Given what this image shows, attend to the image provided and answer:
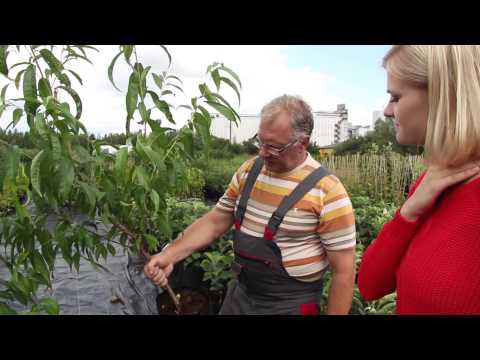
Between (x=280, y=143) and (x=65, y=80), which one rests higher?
(x=65, y=80)

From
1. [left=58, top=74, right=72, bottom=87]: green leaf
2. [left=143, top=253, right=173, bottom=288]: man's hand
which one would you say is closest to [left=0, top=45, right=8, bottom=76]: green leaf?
[left=58, top=74, right=72, bottom=87]: green leaf

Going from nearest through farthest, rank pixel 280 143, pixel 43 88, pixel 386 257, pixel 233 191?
pixel 43 88, pixel 386 257, pixel 280 143, pixel 233 191

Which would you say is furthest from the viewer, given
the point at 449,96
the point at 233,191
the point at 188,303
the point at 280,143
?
the point at 188,303

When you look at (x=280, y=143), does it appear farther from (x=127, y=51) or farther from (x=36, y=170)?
(x=36, y=170)

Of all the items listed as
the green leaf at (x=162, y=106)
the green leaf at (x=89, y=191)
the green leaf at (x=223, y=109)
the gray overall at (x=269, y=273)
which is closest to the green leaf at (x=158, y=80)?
the green leaf at (x=162, y=106)

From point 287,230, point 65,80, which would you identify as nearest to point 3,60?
point 65,80

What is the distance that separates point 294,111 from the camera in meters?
1.84

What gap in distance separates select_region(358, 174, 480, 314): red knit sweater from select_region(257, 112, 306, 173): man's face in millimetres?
759

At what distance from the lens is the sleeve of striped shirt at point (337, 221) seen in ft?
5.68

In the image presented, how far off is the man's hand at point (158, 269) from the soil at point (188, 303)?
4.06 feet

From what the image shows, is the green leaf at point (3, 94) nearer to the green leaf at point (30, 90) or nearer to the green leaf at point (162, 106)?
the green leaf at point (30, 90)

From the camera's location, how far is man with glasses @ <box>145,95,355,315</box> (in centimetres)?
175

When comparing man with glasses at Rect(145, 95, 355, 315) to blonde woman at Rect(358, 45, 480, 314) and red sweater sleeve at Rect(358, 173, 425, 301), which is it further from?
blonde woman at Rect(358, 45, 480, 314)

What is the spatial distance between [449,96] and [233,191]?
48.3 inches
